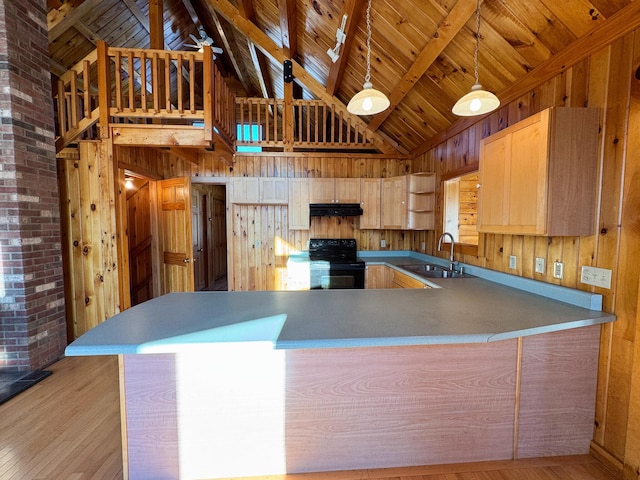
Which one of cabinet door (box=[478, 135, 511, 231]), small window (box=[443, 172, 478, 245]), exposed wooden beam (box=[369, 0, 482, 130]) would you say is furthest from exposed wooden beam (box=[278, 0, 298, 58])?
small window (box=[443, 172, 478, 245])

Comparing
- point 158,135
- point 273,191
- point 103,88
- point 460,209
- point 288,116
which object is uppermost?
point 288,116

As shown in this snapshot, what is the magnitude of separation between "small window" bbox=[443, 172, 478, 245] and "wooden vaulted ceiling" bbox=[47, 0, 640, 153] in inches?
28.0

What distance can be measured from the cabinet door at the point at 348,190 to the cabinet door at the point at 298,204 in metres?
0.47

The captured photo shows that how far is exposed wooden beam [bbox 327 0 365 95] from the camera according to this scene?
2354 millimetres

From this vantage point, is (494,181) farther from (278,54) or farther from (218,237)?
(218,237)

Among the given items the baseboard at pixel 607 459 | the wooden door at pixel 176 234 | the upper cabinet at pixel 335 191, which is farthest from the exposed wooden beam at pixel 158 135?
the baseboard at pixel 607 459

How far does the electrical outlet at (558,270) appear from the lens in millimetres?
1854

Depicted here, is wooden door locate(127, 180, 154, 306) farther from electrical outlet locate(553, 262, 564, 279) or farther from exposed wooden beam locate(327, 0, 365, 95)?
electrical outlet locate(553, 262, 564, 279)

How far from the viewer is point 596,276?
5.36 ft

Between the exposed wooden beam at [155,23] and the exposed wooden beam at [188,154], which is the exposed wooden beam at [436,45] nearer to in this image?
the exposed wooden beam at [188,154]

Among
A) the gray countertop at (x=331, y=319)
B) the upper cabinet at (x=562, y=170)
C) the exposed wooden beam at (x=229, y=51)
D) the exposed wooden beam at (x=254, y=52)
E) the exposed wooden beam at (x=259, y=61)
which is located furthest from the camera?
the exposed wooden beam at (x=259, y=61)

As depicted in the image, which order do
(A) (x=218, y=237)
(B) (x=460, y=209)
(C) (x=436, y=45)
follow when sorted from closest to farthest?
(C) (x=436, y=45), (B) (x=460, y=209), (A) (x=218, y=237)

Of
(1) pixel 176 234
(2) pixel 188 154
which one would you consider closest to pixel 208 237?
(1) pixel 176 234

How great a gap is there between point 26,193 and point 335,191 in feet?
11.0
